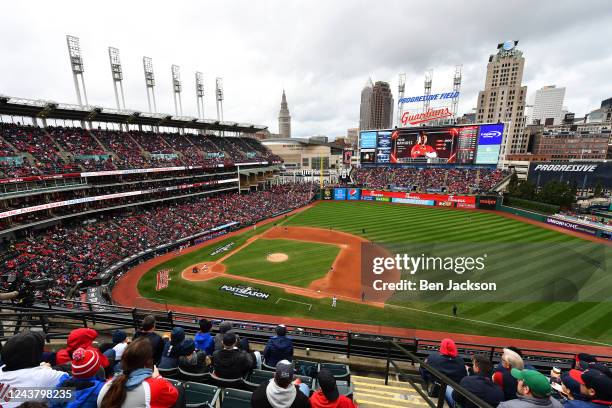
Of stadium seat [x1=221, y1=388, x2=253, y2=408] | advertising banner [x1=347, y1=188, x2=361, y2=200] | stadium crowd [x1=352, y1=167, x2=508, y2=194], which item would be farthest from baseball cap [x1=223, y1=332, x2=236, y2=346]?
advertising banner [x1=347, y1=188, x2=361, y2=200]

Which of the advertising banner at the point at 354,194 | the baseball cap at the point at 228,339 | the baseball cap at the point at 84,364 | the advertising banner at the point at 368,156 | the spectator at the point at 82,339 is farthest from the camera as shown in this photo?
the advertising banner at the point at 368,156

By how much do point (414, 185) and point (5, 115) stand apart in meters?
69.1

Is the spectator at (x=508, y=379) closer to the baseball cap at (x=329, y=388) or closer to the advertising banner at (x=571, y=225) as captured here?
the baseball cap at (x=329, y=388)

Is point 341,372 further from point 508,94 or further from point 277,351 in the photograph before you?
point 508,94

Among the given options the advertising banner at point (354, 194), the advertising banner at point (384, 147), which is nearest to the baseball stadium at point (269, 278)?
the advertising banner at point (354, 194)

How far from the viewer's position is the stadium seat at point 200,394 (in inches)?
178

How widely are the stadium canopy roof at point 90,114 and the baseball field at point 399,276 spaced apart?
85.5ft

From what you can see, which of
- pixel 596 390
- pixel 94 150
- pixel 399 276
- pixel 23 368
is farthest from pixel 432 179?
pixel 23 368

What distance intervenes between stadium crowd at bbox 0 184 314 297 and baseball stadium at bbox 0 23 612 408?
9.5 inches

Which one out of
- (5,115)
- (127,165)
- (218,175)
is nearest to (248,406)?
(127,165)

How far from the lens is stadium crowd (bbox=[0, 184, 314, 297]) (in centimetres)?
2270

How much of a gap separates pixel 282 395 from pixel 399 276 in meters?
25.1

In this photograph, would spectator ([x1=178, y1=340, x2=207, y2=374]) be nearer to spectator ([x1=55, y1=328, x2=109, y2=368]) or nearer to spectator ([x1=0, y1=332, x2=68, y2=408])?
spectator ([x1=55, y1=328, x2=109, y2=368])

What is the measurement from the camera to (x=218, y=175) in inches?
2151
